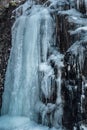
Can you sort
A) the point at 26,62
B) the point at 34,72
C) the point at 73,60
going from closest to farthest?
1. the point at 73,60
2. the point at 34,72
3. the point at 26,62

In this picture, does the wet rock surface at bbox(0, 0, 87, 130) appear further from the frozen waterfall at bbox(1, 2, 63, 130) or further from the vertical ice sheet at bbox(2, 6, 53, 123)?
the vertical ice sheet at bbox(2, 6, 53, 123)

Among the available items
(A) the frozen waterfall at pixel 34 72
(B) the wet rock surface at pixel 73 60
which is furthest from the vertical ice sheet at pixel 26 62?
(B) the wet rock surface at pixel 73 60

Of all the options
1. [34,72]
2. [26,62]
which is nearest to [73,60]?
[34,72]

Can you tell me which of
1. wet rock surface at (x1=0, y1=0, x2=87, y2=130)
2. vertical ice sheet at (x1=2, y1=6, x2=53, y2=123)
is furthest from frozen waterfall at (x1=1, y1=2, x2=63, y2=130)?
wet rock surface at (x1=0, y1=0, x2=87, y2=130)

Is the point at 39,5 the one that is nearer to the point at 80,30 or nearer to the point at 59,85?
the point at 80,30

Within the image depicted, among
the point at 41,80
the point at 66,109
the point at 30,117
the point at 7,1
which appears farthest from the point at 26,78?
the point at 7,1

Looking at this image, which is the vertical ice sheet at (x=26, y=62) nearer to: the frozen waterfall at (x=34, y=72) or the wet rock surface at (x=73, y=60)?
the frozen waterfall at (x=34, y=72)

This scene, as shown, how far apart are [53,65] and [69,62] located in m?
0.55

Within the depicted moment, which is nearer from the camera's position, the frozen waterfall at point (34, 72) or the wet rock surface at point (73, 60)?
the wet rock surface at point (73, 60)

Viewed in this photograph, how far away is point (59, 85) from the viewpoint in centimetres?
688

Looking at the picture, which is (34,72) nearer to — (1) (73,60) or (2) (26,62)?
(2) (26,62)

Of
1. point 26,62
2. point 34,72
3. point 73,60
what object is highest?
point 73,60

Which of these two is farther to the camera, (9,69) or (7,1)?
(7,1)

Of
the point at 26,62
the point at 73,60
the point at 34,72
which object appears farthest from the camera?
the point at 26,62
